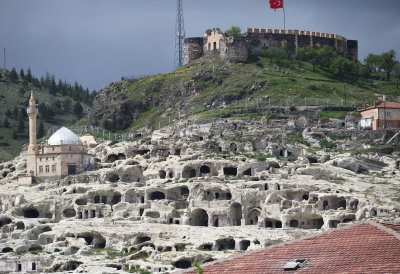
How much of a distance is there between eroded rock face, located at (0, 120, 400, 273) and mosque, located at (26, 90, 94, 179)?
2.12 m

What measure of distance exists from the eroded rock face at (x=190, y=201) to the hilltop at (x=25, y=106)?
168 ft

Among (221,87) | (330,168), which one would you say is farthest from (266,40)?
(330,168)

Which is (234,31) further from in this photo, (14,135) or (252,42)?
(14,135)

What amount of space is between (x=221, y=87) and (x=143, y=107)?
41.0 ft

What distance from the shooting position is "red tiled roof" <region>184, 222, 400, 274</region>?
2258 centimetres

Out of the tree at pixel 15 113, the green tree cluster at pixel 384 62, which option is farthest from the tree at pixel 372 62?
the tree at pixel 15 113

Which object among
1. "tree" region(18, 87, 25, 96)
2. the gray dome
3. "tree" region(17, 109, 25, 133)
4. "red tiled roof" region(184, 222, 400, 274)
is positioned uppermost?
"tree" region(18, 87, 25, 96)

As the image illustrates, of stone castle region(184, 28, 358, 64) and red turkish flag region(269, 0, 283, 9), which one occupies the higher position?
red turkish flag region(269, 0, 283, 9)

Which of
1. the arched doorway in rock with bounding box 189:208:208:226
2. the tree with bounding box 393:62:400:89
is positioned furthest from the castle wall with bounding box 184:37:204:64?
the arched doorway in rock with bounding box 189:208:208:226

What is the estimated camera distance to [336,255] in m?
23.3

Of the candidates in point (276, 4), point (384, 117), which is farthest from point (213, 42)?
point (384, 117)

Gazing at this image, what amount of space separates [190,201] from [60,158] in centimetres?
2222

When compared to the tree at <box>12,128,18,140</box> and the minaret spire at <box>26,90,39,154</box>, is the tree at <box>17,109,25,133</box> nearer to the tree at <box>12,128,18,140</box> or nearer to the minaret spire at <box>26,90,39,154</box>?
the tree at <box>12,128,18,140</box>

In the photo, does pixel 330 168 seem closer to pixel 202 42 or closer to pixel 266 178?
pixel 266 178
